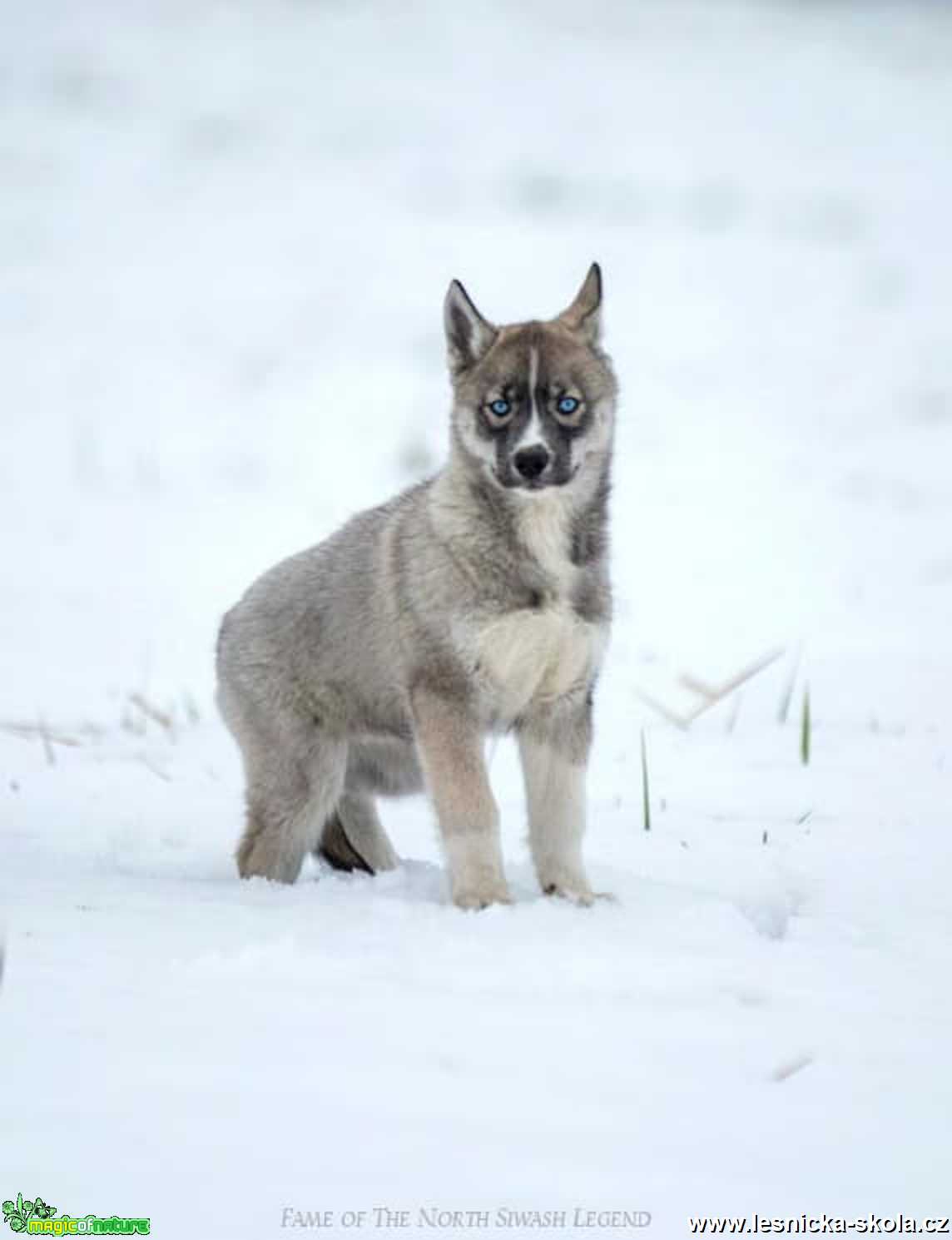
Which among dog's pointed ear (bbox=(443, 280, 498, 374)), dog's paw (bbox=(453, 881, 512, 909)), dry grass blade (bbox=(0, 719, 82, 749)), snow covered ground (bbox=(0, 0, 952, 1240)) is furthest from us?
dry grass blade (bbox=(0, 719, 82, 749))

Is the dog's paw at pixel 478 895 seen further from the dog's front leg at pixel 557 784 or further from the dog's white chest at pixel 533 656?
the dog's white chest at pixel 533 656

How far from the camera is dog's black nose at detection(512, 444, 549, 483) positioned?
494cm

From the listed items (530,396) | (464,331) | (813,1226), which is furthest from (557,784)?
(813,1226)

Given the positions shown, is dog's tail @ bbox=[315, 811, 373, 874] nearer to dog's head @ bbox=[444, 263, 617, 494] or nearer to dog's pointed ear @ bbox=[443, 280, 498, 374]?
dog's head @ bbox=[444, 263, 617, 494]

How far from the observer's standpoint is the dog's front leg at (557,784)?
4973 mm

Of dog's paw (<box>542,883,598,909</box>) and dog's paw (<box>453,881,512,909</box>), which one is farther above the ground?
dog's paw (<box>453,881,512,909</box>)

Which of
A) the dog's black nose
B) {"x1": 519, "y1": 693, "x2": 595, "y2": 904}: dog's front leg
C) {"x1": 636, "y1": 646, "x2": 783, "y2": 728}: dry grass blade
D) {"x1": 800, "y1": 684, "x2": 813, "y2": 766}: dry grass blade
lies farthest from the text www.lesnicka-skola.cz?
{"x1": 636, "y1": 646, "x2": 783, "y2": 728}: dry grass blade

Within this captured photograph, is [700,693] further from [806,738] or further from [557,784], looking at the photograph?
[557,784]

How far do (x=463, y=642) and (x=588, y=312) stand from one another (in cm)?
132

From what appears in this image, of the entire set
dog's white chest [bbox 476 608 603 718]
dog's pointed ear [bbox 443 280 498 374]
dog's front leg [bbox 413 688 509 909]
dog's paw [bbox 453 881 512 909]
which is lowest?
dog's paw [bbox 453 881 512 909]

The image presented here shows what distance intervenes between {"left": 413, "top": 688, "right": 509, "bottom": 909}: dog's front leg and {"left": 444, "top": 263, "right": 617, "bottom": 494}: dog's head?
0.71 metres

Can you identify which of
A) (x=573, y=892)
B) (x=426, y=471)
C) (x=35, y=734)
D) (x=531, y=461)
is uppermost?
(x=531, y=461)

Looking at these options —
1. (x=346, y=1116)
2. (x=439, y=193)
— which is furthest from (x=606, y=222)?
(x=346, y=1116)

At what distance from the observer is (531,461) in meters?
4.94
